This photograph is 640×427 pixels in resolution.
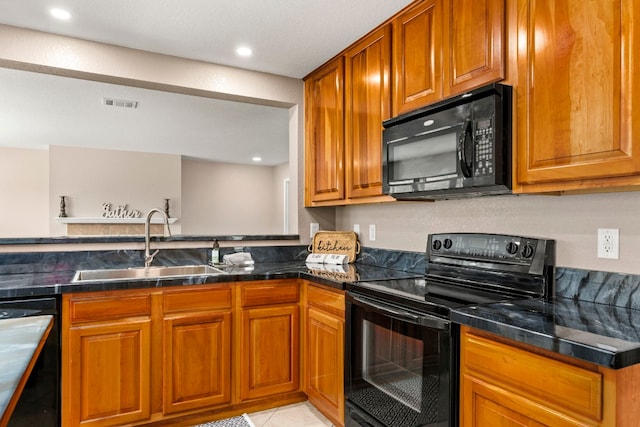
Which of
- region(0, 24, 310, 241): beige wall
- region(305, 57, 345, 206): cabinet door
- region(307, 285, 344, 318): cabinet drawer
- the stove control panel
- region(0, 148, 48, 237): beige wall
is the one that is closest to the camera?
the stove control panel

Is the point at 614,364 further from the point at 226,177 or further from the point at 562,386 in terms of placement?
the point at 226,177

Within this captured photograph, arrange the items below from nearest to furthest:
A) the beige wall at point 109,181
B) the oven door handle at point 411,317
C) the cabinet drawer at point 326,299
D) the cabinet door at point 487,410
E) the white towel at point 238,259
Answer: the cabinet door at point 487,410
the oven door handle at point 411,317
the cabinet drawer at point 326,299
the white towel at point 238,259
the beige wall at point 109,181

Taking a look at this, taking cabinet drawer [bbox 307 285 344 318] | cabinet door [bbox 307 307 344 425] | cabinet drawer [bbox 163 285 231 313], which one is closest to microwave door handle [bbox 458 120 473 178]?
cabinet drawer [bbox 307 285 344 318]

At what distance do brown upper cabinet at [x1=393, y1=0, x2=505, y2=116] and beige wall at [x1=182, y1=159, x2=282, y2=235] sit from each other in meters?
6.37

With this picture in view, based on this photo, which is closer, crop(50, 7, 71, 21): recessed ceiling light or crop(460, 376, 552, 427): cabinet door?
crop(460, 376, 552, 427): cabinet door

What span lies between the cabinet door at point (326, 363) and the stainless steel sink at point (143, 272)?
2.23 ft

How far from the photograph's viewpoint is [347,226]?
3295mm

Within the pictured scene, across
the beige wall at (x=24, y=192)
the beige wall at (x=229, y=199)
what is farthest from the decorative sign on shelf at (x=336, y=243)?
the beige wall at (x=24, y=192)

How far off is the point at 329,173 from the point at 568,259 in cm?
161

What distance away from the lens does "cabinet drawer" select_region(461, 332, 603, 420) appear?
1.08m

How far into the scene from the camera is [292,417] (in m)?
2.53

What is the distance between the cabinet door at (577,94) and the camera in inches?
50.9

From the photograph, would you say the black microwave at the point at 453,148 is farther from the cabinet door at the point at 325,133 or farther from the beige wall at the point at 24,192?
the beige wall at the point at 24,192

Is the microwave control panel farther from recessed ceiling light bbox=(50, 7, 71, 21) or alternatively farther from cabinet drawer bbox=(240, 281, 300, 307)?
recessed ceiling light bbox=(50, 7, 71, 21)
